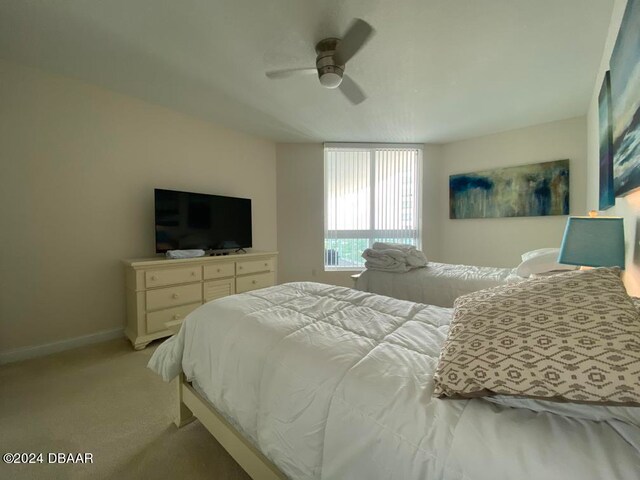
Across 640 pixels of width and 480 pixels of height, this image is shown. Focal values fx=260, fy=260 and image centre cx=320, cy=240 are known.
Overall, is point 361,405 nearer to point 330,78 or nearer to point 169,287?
point 330,78

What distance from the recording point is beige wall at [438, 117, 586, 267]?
10.5ft

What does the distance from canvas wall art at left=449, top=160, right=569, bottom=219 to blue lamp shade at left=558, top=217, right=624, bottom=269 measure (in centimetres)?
259

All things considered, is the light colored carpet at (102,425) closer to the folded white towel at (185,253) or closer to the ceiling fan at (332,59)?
→ the folded white towel at (185,253)

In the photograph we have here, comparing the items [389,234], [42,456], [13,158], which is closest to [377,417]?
[42,456]

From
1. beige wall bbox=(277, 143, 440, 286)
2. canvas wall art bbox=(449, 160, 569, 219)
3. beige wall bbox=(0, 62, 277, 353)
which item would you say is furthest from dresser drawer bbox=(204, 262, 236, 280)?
canvas wall art bbox=(449, 160, 569, 219)

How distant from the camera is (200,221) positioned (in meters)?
3.02

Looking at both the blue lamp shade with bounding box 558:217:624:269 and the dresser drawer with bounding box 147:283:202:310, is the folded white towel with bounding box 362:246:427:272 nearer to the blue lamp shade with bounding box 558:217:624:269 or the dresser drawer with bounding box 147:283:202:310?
the blue lamp shade with bounding box 558:217:624:269

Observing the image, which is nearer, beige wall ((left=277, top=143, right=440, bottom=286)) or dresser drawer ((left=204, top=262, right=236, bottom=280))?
dresser drawer ((left=204, top=262, right=236, bottom=280))

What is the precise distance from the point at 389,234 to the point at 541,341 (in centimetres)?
382

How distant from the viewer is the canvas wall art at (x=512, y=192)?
10.8ft

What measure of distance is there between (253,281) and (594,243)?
2988 mm

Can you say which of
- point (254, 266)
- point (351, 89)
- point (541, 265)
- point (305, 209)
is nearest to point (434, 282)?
point (541, 265)

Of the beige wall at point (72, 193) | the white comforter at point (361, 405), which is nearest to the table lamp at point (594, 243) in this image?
the white comforter at point (361, 405)

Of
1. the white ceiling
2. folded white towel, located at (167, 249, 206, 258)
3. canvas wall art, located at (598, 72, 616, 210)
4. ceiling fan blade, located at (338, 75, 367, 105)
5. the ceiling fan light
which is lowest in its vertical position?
folded white towel, located at (167, 249, 206, 258)
